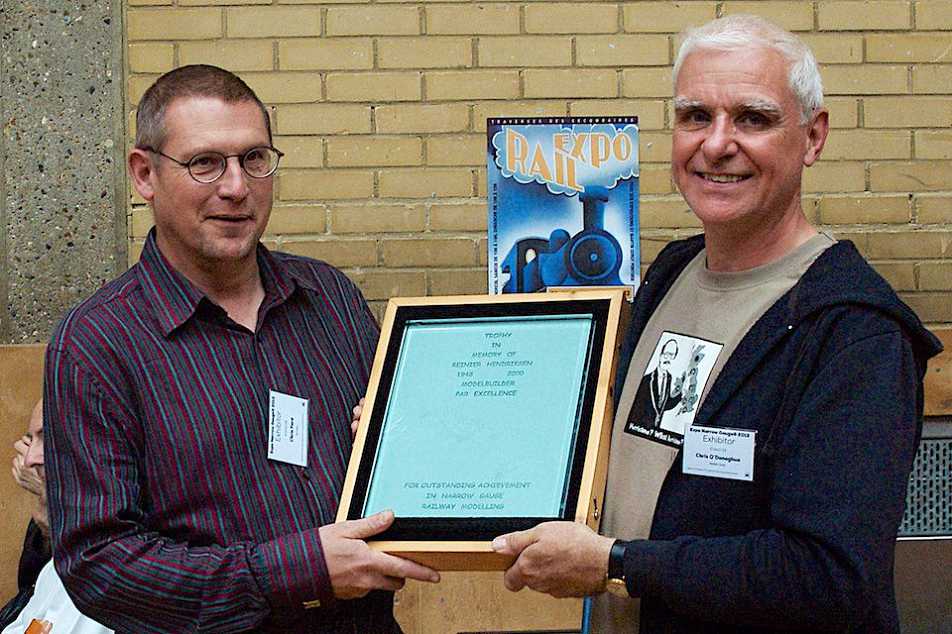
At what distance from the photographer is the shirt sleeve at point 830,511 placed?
2.35 metres

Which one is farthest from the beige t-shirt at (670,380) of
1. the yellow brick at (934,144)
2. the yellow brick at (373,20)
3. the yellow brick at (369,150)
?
the yellow brick at (934,144)

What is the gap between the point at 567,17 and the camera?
4.74 m

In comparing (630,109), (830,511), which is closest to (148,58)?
(630,109)

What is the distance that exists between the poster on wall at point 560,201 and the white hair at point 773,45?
64.4 inches

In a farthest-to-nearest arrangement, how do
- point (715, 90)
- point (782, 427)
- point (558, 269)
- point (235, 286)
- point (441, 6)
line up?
point (441, 6) → point (558, 269) → point (235, 286) → point (715, 90) → point (782, 427)

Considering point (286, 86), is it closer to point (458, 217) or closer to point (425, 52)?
point (425, 52)

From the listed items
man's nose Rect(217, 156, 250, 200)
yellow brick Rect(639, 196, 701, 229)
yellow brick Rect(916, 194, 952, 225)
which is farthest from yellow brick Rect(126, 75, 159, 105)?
yellow brick Rect(916, 194, 952, 225)

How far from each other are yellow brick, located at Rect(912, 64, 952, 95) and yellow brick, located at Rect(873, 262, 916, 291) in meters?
0.62

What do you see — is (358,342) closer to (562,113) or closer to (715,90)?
(715,90)

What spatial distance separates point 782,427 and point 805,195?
255 cm

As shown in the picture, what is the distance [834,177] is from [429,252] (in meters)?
1.47

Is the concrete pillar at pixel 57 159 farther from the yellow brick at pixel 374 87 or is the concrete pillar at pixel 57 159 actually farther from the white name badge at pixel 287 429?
the white name badge at pixel 287 429

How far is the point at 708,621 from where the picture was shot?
8.23ft

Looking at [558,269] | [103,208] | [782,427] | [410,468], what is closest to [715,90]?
[782,427]
